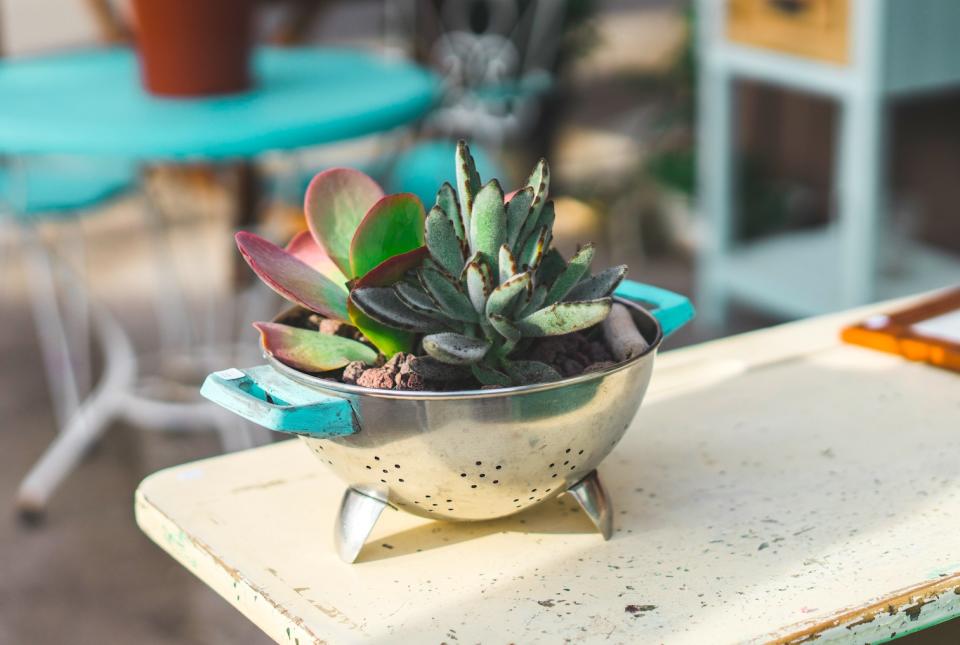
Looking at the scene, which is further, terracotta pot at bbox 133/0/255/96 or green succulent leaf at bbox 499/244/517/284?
terracotta pot at bbox 133/0/255/96

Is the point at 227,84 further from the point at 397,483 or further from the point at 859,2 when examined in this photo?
the point at 397,483

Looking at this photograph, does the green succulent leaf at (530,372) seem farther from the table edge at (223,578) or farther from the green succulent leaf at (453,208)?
the table edge at (223,578)

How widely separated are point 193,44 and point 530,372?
1.65 m

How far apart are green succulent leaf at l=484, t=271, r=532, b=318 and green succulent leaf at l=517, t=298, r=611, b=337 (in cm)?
2

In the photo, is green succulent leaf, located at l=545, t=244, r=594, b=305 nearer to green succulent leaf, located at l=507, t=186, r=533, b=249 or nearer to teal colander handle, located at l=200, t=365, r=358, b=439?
green succulent leaf, located at l=507, t=186, r=533, b=249

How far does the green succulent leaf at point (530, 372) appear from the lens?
791 mm

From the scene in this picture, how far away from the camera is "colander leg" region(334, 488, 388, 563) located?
842 millimetres

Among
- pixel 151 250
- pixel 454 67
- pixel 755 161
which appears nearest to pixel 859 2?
pixel 755 161

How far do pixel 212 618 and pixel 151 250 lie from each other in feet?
7.31

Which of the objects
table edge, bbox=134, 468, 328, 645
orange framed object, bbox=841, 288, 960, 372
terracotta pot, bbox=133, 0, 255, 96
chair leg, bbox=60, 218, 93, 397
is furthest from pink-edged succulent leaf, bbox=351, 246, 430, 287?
chair leg, bbox=60, 218, 93, 397

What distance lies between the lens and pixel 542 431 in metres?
0.79

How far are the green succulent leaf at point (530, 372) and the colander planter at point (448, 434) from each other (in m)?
0.02

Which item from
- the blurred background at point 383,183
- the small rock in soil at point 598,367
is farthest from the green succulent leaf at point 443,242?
the blurred background at point 383,183

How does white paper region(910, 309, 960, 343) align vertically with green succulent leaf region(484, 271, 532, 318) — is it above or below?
below
